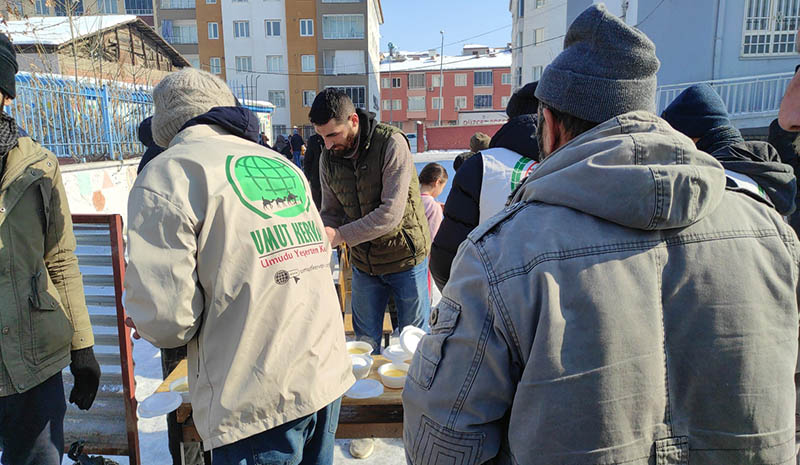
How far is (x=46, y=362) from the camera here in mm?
1885

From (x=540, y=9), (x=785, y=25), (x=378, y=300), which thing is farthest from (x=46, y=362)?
(x=540, y=9)

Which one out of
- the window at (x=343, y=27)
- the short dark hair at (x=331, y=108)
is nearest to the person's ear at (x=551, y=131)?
the short dark hair at (x=331, y=108)

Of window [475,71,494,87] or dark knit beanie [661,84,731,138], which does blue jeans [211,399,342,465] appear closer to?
dark knit beanie [661,84,731,138]

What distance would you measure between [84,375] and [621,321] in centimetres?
215

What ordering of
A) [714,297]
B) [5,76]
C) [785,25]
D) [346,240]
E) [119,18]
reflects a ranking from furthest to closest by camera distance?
[119,18], [785,25], [346,240], [5,76], [714,297]

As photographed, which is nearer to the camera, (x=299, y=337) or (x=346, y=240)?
(x=299, y=337)

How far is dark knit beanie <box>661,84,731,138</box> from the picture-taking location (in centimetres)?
230

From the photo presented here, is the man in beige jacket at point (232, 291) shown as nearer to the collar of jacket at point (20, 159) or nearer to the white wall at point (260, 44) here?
the collar of jacket at point (20, 159)

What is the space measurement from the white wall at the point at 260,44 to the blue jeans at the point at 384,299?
117 ft

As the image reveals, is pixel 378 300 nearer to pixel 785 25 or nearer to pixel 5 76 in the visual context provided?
pixel 5 76

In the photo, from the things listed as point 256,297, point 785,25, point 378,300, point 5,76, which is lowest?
point 378,300

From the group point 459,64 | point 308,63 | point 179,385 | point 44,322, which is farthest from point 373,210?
point 459,64

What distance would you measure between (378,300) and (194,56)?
41481 millimetres

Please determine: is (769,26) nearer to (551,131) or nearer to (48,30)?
(551,131)
